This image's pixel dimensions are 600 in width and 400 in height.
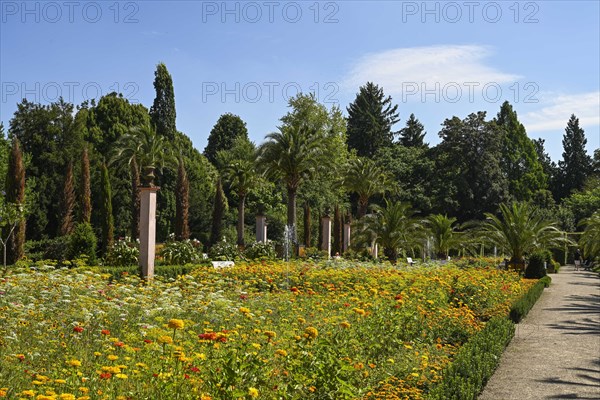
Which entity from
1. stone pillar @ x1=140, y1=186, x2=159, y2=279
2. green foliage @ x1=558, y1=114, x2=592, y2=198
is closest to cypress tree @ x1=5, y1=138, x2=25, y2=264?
stone pillar @ x1=140, y1=186, x2=159, y2=279

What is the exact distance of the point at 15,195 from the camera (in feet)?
76.5

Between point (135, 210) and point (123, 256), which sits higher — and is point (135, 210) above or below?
above

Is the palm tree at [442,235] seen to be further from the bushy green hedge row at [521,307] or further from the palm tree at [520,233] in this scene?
the bushy green hedge row at [521,307]

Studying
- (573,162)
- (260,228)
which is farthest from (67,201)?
(573,162)

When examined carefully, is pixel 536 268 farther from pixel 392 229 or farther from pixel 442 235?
pixel 442 235

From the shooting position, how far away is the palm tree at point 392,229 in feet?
90.0

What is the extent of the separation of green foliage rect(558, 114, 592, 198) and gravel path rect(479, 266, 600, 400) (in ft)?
187

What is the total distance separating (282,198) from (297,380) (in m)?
44.9

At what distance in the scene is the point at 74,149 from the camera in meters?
36.4

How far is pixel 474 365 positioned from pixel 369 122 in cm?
5745

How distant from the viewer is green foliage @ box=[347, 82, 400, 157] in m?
63.8

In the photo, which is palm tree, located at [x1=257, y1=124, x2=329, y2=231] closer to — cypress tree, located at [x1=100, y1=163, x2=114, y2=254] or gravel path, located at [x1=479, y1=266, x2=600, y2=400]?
cypress tree, located at [x1=100, y1=163, x2=114, y2=254]

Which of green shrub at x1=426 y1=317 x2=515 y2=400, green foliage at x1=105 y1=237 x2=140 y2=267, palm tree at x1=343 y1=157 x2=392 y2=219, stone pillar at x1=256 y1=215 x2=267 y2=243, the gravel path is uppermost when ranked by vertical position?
palm tree at x1=343 y1=157 x2=392 y2=219

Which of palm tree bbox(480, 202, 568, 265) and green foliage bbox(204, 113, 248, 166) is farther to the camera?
green foliage bbox(204, 113, 248, 166)
